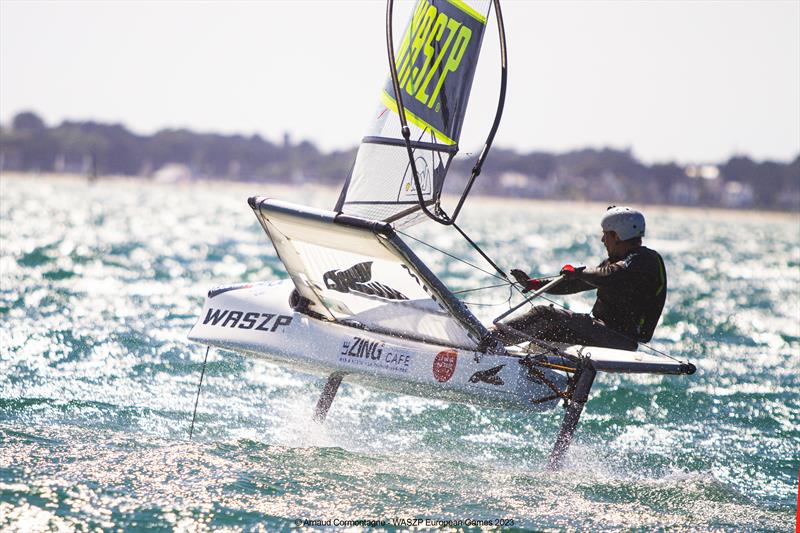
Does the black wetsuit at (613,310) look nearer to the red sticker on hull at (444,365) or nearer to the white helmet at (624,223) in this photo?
the white helmet at (624,223)

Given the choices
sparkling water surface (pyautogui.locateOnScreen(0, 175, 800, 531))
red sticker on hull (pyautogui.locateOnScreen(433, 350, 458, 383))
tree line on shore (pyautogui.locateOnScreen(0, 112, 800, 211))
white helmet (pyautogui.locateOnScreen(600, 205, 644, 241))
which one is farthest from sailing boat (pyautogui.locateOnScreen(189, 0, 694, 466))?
tree line on shore (pyautogui.locateOnScreen(0, 112, 800, 211))

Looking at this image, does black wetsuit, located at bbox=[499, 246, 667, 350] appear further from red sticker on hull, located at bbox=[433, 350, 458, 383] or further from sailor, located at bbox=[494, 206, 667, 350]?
red sticker on hull, located at bbox=[433, 350, 458, 383]

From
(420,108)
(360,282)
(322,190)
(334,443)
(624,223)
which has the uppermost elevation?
(420,108)

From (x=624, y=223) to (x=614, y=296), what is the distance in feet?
1.30

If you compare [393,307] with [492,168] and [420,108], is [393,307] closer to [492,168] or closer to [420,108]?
[420,108]

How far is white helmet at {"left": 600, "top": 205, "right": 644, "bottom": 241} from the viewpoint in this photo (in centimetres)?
520

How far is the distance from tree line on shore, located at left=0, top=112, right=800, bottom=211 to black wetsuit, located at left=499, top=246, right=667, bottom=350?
12606 centimetres

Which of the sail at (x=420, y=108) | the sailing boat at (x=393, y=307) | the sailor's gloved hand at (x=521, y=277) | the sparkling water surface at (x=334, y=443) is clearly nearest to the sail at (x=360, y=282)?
the sailing boat at (x=393, y=307)

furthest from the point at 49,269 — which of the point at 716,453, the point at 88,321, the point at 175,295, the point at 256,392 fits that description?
the point at 716,453

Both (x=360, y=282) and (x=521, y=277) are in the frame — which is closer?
(x=521, y=277)

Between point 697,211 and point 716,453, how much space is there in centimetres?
13612

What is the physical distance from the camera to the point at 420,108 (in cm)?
625

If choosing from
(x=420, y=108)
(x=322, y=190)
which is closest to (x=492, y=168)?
(x=322, y=190)

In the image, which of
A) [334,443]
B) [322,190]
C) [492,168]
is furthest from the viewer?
[492,168]
